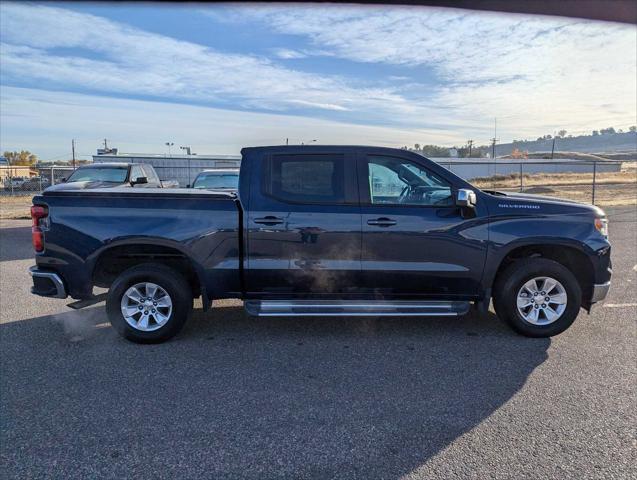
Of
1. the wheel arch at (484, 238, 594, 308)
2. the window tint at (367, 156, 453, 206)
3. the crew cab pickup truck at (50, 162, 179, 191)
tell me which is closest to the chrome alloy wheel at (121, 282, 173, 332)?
the window tint at (367, 156, 453, 206)

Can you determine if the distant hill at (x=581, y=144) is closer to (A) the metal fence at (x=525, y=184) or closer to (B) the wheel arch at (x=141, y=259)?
(A) the metal fence at (x=525, y=184)

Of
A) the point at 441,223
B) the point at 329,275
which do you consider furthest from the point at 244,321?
the point at 441,223

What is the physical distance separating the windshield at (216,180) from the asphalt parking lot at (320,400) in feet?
25.3

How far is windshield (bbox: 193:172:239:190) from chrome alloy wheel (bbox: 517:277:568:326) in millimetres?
9307

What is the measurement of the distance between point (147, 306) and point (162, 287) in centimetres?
27

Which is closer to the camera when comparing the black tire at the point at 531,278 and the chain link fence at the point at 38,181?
the black tire at the point at 531,278

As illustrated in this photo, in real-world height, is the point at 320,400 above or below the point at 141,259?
below

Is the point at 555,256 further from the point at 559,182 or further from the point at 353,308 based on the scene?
the point at 559,182

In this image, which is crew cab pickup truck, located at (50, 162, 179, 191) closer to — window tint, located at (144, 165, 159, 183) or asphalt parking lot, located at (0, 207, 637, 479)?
window tint, located at (144, 165, 159, 183)

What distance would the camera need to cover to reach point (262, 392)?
383 centimetres

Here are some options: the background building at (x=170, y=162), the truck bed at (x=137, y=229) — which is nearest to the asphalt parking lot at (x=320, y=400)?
the truck bed at (x=137, y=229)

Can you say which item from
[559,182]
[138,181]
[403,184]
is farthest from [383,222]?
[559,182]

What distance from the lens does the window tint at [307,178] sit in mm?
4996

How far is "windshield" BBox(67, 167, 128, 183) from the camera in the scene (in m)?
12.1
